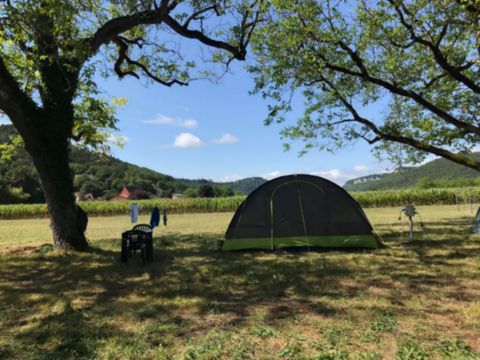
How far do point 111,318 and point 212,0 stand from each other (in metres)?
8.33

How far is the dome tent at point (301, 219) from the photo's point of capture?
869 cm

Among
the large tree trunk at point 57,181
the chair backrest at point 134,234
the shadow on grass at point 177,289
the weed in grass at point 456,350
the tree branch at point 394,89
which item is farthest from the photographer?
the tree branch at point 394,89

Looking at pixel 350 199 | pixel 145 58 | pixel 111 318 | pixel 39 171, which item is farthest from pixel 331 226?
pixel 145 58

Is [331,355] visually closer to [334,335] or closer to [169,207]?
[334,335]

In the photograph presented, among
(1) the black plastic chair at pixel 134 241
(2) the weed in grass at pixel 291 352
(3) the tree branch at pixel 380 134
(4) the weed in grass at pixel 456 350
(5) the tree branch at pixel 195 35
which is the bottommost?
(2) the weed in grass at pixel 291 352

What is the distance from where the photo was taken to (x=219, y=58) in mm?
11875

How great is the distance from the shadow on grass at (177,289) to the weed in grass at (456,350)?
0.92 metres

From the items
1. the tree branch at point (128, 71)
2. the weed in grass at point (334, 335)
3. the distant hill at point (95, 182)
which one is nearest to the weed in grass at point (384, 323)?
the weed in grass at point (334, 335)

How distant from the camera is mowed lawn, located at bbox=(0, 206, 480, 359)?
10.9ft

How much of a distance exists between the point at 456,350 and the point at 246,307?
2.38 m

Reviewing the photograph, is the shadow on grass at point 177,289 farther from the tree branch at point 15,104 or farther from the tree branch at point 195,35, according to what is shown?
the tree branch at point 195,35

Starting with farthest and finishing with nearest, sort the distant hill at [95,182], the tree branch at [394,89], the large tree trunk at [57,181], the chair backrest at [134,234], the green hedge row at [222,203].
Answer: the distant hill at [95,182] < the green hedge row at [222,203] < the tree branch at [394,89] < the large tree trunk at [57,181] < the chair backrest at [134,234]

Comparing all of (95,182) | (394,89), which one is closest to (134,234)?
(394,89)

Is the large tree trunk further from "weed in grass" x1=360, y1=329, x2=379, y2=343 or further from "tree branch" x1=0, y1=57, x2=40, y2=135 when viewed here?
"weed in grass" x1=360, y1=329, x2=379, y2=343
